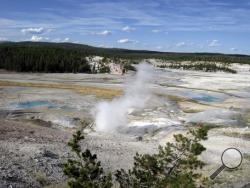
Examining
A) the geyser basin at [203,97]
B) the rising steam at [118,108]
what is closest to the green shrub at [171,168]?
the rising steam at [118,108]

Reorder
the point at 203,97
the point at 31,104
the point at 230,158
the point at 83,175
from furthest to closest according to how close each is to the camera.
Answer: the point at 203,97 → the point at 31,104 → the point at 230,158 → the point at 83,175

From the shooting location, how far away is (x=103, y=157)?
20.0 meters

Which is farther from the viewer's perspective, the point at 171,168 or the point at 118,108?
the point at 118,108

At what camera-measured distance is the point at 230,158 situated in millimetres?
11633

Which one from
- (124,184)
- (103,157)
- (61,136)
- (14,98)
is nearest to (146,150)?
(103,157)

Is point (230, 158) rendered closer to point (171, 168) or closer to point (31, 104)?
point (171, 168)

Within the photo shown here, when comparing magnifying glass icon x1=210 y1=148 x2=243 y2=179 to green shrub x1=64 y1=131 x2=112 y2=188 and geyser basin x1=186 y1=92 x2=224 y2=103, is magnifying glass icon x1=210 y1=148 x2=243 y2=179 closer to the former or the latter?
green shrub x1=64 y1=131 x2=112 y2=188

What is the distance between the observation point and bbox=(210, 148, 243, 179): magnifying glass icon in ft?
36.1

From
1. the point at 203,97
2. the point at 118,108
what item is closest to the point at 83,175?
the point at 118,108

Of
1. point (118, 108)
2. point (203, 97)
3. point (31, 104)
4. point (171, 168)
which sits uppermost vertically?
point (171, 168)

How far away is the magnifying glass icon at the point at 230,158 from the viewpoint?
1099 cm

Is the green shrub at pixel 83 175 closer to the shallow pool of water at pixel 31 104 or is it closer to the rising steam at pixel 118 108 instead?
the rising steam at pixel 118 108

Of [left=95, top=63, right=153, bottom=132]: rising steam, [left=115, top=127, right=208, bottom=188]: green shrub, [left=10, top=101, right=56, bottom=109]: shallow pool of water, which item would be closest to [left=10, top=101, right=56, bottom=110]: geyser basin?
[left=10, top=101, right=56, bottom=109]: shallow pool of water

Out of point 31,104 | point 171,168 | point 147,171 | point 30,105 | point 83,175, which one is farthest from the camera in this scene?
point 31,104
